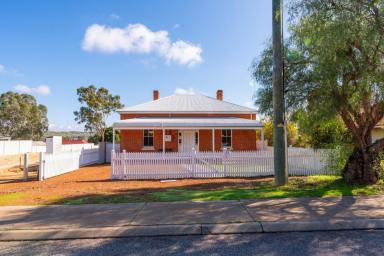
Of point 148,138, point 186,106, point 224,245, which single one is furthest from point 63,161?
point 224,245

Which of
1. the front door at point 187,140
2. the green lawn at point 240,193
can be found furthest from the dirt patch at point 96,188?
the front door at point 187,140

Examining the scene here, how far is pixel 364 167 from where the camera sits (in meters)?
9.23

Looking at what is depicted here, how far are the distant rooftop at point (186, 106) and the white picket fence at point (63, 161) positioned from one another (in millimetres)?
5454

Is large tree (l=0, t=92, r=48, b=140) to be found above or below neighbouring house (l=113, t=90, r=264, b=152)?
above

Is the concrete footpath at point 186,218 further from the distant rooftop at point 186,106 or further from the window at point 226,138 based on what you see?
the distant rooftop at point 186,106

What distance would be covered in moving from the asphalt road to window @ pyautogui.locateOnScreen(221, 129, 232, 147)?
16.4 m

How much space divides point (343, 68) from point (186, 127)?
11538 mm

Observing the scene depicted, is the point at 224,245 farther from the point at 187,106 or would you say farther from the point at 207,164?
the point at 187,106

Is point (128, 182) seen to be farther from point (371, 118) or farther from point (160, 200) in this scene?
point (371, 118)

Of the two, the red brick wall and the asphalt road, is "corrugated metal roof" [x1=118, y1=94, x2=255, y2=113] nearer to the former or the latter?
the red brick wall

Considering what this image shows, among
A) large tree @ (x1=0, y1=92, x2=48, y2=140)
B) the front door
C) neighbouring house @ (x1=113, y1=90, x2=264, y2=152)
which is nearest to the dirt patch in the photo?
neighbouring house @ (x1=113, y1=90, x2=264, y2=152)

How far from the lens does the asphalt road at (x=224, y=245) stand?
4.37 meters

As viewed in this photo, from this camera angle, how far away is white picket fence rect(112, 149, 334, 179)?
12.1 m

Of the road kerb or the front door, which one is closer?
the road kerb
